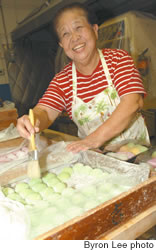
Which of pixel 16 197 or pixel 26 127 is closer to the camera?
pixel 16 197

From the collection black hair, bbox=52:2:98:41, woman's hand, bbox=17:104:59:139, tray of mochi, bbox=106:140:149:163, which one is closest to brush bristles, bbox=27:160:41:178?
woman's hand, bbox=17:104:59:139

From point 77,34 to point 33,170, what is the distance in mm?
1022

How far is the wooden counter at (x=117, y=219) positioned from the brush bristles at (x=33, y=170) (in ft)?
1.52

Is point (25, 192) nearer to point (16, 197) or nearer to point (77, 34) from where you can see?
point (16, 197)

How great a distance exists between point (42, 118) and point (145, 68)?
1925 millimetres

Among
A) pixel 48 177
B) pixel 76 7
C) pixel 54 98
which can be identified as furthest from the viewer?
pixel 54 98

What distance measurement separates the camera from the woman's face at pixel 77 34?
1488 millimetres

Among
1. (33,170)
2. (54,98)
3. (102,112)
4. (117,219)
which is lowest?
(117,219)

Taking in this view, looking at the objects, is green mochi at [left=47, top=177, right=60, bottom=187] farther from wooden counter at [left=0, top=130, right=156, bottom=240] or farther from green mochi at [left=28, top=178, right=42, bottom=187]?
wooden counter at [left=0, top=130, right=156, bottom=240]

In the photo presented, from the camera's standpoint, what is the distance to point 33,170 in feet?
3.51

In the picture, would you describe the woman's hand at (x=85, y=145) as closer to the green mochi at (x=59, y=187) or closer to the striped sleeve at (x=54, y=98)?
the green mochi at (x=59, y=187)

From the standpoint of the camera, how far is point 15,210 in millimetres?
770

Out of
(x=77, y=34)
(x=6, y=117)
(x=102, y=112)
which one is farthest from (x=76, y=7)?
(x=6, y=117)

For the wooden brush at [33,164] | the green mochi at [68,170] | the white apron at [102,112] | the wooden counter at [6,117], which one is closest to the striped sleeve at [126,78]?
the white apron at [102,112]
